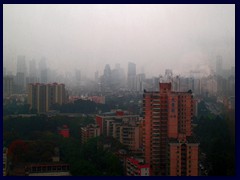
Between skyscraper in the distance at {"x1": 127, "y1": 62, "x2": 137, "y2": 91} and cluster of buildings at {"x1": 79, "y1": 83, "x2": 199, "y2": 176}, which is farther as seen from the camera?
skyscraper in the distance at {"x1": 127, "y1": 62, "x2": 137, "y2": 91}

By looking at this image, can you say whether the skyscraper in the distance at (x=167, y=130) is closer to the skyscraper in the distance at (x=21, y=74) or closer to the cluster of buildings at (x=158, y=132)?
the cluster of buildings at (x=158, y=132)

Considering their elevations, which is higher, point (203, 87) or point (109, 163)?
point (203, 87)

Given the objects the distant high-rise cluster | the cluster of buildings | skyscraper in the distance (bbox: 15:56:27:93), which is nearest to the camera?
the cluster of buildings

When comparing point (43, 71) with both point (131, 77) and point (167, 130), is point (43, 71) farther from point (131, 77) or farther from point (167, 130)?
point (167, 130)

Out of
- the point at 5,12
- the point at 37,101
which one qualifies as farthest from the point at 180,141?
the point at 5,12

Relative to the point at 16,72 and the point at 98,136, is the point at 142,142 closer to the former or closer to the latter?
the point at 98,136

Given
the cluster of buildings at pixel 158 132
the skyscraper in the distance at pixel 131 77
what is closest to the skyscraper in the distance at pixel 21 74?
the cluster of buildings at pixel 158 132

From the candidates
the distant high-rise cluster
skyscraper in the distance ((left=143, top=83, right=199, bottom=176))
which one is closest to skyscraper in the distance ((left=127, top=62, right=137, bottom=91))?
skyscraper in the distance ((left=143, top=83, right=199, bottom=176))

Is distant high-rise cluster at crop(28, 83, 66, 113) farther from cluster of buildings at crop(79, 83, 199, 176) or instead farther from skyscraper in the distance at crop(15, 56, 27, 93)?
cluster of buildings at crop(79, 83, 199, 176)
